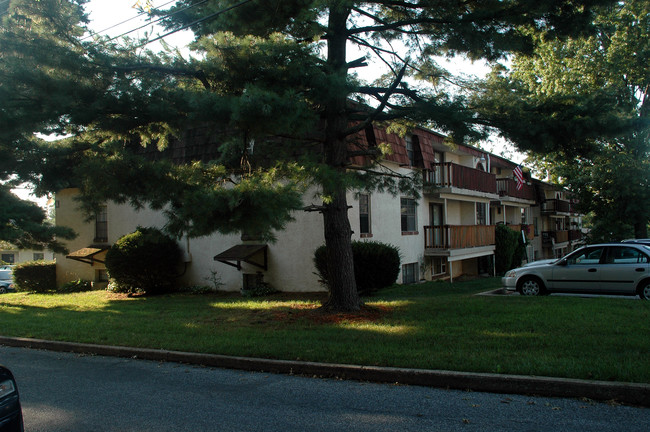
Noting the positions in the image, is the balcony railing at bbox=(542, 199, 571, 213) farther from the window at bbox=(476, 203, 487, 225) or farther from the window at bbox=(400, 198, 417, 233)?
the window at bbox=(400, 198, 417, 233)

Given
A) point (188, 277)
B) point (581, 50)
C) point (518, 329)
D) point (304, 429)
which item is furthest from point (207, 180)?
point (581, 50)

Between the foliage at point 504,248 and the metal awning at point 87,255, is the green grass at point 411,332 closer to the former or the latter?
the metal awning at point 87,255

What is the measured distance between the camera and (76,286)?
838 inches

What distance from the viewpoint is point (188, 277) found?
1880 centimetres

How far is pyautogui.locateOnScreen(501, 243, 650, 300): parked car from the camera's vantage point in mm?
12125

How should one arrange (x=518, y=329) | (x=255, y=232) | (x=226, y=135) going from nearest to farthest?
(x=255, y=232), (x=518, y=329), (x=226, y=135)

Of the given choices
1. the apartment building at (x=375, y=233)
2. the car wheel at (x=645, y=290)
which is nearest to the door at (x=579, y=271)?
the car wheel at (x=645, y=290)

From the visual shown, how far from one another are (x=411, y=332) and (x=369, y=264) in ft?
21.6

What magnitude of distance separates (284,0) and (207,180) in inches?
147

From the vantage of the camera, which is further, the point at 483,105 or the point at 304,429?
the point at 483,105

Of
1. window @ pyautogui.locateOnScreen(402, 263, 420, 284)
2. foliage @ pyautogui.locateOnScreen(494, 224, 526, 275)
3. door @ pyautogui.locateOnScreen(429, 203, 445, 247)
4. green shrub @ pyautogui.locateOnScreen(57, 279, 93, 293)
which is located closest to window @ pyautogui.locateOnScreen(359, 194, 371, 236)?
window @ pyautogui.locateOnScreen(402, 263, 420, 284)

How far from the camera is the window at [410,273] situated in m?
19.7

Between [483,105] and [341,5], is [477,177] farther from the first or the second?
[341,5]

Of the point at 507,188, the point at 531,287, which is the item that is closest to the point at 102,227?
the point at 531,287
